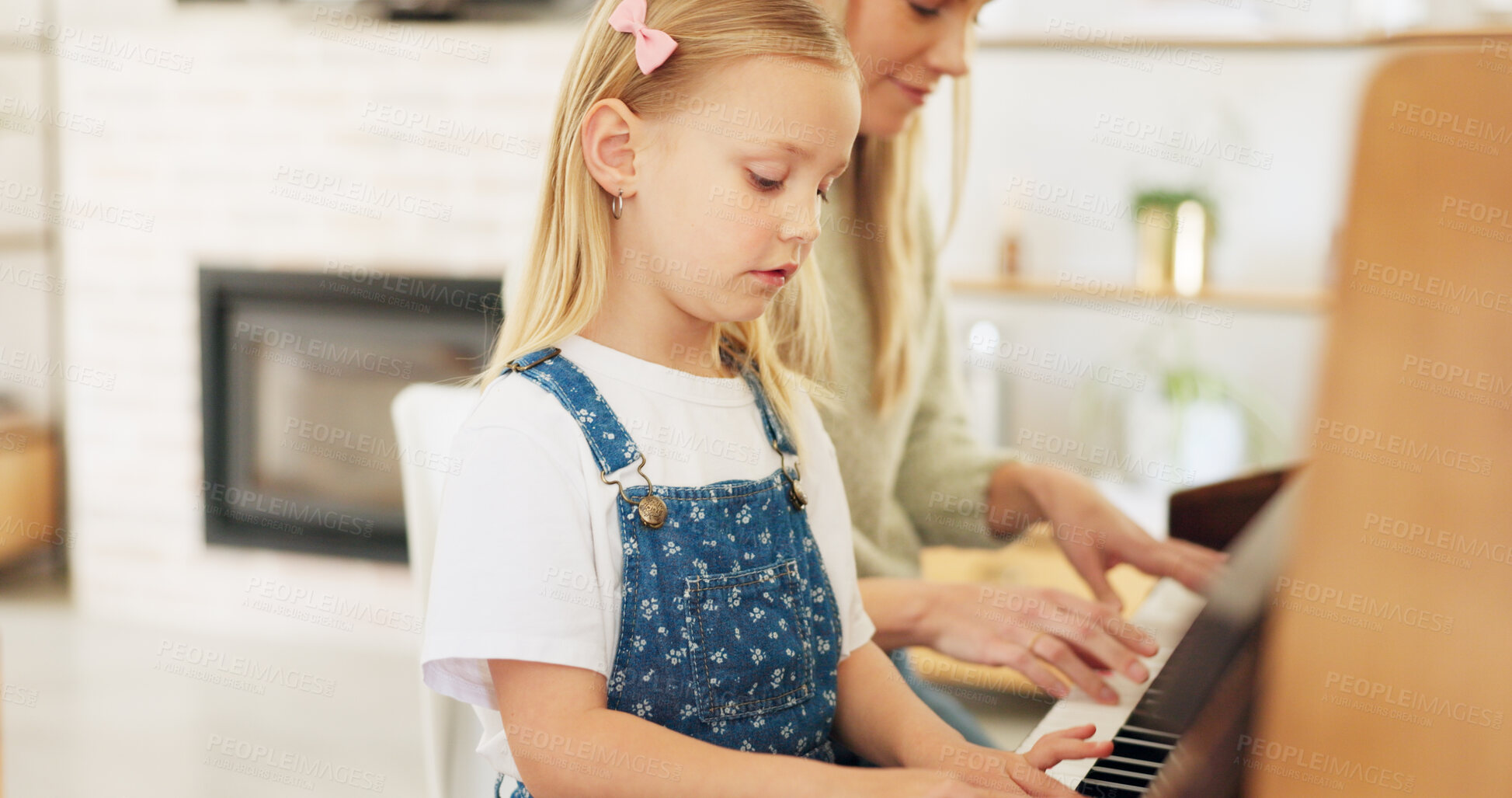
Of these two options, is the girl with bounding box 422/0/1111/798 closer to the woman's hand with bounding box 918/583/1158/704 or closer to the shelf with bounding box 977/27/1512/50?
the woman's hand with bounding box 918/583/1158/704

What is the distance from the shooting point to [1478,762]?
295 mm

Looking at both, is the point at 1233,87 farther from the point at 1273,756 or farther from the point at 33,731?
the point at 33,731

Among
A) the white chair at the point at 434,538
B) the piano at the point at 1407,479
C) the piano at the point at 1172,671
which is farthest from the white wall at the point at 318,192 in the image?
the piano at the point at 1407,479

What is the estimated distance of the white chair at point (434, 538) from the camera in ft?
3.06

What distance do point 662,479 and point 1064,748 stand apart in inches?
10.3

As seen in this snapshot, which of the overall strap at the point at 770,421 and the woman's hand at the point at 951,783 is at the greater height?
the overall strap at the point at 770,421

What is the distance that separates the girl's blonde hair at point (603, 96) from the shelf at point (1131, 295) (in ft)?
6.38

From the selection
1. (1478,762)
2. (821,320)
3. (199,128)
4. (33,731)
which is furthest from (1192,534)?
(199,128)

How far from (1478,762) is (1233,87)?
257 centimetres

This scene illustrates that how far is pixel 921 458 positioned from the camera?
1.04 meters

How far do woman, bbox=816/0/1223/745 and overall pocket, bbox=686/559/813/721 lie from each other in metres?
0.16

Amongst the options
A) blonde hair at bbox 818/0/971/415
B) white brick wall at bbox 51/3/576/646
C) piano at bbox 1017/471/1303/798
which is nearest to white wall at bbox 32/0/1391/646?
white brick wall at bbox 51/3/576/646

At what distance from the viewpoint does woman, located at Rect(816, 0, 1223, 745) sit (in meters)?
0.78

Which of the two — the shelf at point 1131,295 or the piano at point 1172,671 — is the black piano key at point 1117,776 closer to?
the piano at point 1172,671
